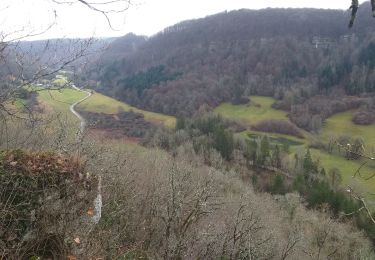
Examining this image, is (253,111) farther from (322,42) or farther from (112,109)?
(322,42)

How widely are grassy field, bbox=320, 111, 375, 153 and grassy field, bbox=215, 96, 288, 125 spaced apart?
1076 cm

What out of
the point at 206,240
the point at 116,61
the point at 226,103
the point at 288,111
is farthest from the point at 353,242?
the point at 116,61

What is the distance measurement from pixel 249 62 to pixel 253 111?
37894 mm

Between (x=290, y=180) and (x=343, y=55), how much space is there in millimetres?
78487

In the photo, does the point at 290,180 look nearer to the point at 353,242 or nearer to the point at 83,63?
the point at 353,242

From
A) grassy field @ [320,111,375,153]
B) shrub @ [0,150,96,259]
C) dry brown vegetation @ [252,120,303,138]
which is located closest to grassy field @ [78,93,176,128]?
dry brown vegetation @ [252,120,303,138]

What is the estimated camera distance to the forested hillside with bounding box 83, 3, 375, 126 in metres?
116

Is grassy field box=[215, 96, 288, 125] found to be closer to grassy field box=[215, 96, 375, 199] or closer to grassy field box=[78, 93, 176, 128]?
grassy field box=[215, 96, 375, 199]

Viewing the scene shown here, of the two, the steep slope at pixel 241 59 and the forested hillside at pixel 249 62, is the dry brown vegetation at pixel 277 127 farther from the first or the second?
the steep slope at pixel 241 59

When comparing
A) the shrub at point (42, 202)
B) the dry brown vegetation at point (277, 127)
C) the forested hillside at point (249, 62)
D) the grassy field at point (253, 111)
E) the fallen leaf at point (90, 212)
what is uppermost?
the shrub at point (42, 202)

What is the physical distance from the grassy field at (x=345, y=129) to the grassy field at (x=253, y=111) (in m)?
10.8

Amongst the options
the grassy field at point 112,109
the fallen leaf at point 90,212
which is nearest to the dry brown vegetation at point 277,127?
the grassy field at point 112,109

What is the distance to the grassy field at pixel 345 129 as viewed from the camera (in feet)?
280

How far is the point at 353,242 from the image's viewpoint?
38.3m
